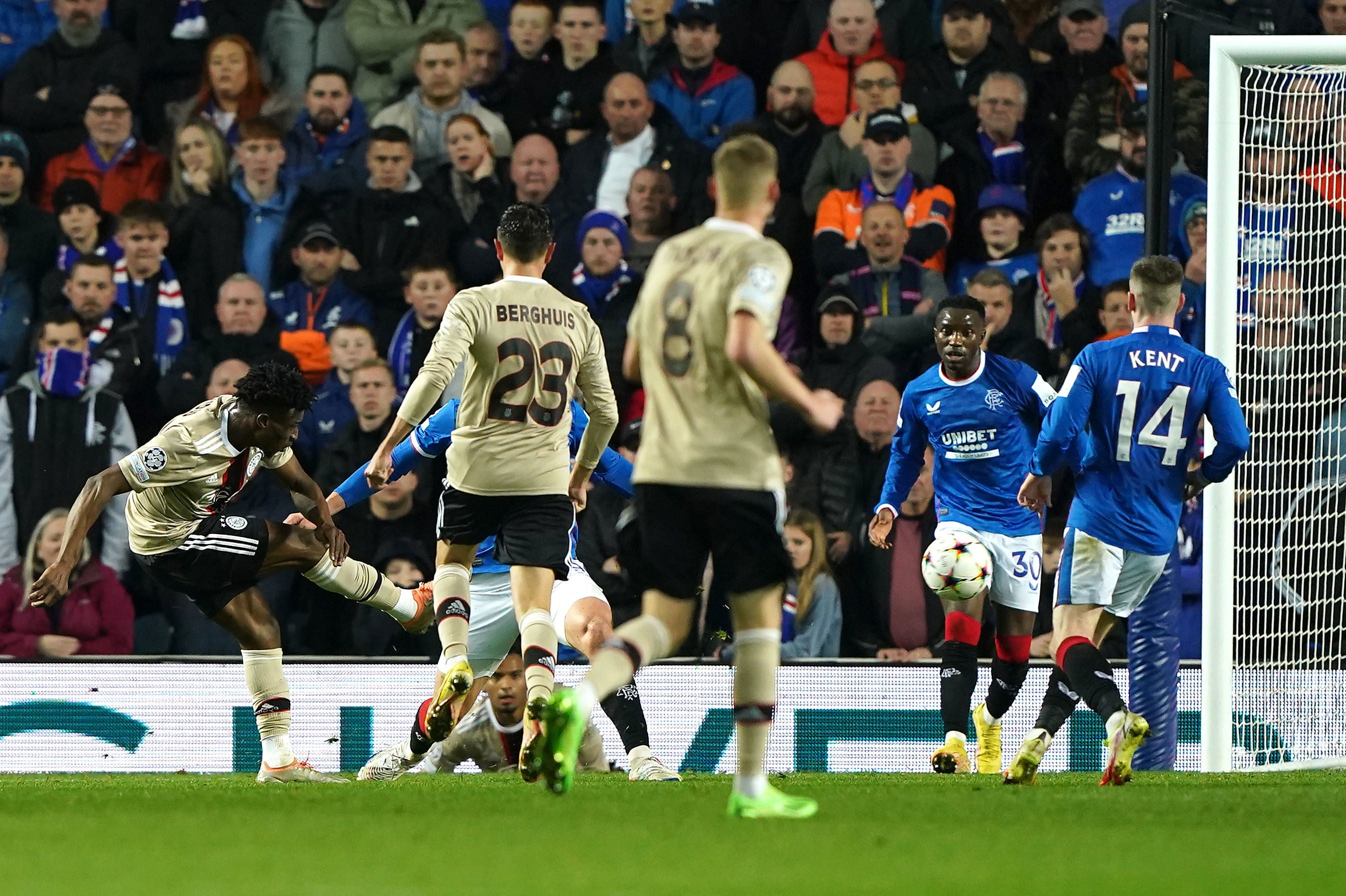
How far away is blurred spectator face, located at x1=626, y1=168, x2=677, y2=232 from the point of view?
1169 cm

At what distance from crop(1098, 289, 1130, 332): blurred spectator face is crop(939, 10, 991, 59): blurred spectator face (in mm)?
2037

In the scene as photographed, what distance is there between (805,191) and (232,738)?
16.6ft

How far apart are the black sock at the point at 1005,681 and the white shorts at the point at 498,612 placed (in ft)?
6.34

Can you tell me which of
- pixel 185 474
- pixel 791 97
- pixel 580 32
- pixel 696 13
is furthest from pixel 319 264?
pixel 185 474

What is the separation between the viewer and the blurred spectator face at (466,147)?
11.8 m

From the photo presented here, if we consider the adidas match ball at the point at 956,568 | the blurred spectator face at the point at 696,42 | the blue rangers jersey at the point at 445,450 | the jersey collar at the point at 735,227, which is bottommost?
the adidas match ball at the point at 956,568

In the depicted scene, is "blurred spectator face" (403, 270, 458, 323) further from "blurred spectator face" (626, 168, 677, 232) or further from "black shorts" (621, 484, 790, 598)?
"black shorts" (621, 484, 790, 598)

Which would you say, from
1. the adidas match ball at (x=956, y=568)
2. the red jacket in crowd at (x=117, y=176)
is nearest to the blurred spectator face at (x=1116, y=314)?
the adidas match ball at (x=956, y=568)

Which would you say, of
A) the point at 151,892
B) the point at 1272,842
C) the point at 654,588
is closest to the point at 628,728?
the point at 654,588

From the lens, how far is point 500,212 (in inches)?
465

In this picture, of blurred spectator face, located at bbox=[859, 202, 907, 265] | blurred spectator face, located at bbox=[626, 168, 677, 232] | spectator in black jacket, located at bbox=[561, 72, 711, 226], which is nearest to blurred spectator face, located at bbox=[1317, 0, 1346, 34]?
blurred spectator face, located at bbox=[859, 202, 907, 265]

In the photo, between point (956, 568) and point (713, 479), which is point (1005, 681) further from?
point (713, 479)

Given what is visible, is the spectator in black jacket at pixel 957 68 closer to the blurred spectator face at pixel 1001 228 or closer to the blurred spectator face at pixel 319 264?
the blurred spectator face at pixel 1001 228

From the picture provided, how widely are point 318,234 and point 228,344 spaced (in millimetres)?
969
